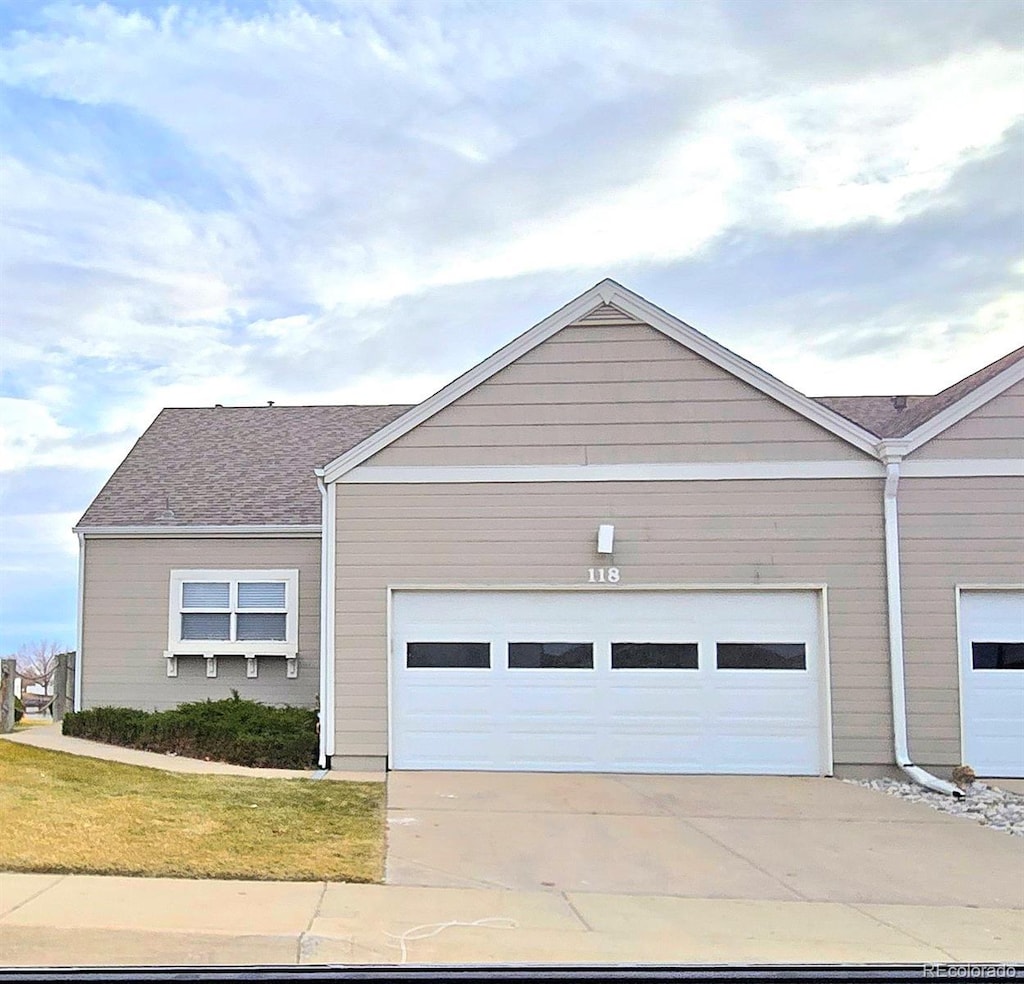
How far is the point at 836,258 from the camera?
9.77m

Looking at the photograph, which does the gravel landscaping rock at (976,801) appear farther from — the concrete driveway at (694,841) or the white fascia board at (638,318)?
the white fascia board at (638,318)

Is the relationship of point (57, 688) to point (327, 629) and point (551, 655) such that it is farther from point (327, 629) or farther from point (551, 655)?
point (551, 655)

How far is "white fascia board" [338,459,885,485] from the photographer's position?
11.5 metres

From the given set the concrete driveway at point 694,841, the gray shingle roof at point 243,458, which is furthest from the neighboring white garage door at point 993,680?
the gray shingle roof at point 243,458

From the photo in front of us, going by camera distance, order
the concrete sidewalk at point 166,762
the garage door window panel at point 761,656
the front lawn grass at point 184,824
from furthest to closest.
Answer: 1. the garage door window panel at point 761,656
2. the concrete sidewalk at point 166,762
3. the front lawn grass at point 184,824

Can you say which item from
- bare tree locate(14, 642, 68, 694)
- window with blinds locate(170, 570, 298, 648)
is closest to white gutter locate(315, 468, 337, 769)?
window with blinds locate(170, 570, 298, 648)

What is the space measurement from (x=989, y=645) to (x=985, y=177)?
5.72 metres

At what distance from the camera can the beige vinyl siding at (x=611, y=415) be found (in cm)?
1154

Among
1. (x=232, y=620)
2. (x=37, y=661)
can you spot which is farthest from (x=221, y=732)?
(x=37, y=661)

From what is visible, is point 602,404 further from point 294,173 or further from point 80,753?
point 80,753

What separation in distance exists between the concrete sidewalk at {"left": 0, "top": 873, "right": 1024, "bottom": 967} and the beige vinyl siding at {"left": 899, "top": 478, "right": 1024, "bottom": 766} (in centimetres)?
546

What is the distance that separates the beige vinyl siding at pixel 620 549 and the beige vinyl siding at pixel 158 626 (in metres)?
2.98

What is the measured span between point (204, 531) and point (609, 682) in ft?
21.5

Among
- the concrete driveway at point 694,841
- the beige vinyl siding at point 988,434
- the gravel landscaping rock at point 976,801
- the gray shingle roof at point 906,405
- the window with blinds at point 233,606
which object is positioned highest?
the gray shingle roof at point 906,405
